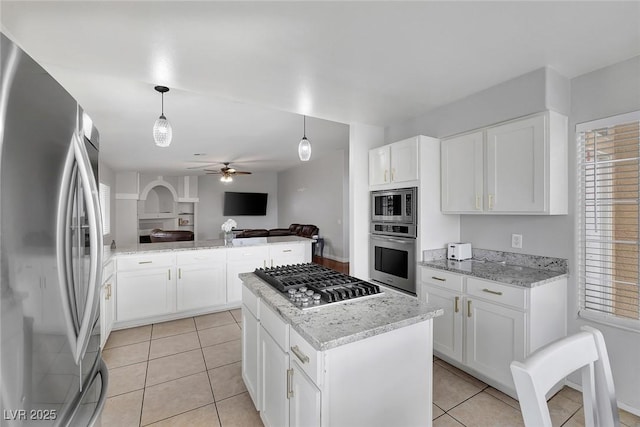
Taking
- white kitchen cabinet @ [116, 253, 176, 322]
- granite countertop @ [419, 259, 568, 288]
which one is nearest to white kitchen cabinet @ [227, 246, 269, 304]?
white kitchen cabinet @ [116, 253, 176, 322]

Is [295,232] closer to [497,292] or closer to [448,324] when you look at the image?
[448,324]

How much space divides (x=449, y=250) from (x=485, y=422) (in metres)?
1.41

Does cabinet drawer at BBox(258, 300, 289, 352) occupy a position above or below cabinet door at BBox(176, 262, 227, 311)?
above

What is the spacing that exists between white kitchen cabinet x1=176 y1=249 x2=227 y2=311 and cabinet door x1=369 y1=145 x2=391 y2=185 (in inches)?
83.8

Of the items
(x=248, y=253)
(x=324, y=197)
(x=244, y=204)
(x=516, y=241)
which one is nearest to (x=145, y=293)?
(x=248, y=253)

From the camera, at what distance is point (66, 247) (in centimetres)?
88

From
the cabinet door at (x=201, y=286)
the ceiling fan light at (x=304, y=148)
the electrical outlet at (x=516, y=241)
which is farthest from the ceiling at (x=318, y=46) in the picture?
the cabinet door at (x=201, y=286)

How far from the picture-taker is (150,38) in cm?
176

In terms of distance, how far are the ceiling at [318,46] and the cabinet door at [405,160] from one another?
39cm

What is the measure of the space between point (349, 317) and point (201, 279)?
9.44 ft

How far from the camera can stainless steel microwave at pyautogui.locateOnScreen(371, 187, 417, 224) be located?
289 cm

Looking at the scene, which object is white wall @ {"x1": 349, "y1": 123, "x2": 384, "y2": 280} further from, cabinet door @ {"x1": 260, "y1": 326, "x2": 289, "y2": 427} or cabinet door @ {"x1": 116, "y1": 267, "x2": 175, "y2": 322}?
cabinet door @ {"x1": 116, "y1": 267, "x2": 175, "y2": 322}

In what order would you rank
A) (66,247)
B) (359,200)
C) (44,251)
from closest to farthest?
(44,251) < (66,247) < (359,200)

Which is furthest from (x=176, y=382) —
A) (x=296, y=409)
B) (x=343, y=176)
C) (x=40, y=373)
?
(x=343, y=176)
